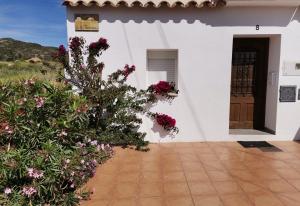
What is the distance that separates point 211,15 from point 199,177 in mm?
4227

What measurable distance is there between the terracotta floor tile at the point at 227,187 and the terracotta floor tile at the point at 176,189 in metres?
0.55

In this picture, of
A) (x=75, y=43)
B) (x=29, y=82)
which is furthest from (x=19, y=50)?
(x=29, y=82)

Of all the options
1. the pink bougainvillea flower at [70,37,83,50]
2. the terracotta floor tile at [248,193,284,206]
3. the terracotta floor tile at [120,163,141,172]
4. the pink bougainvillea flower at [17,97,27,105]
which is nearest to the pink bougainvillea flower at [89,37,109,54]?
the pink bougainvillea flower at [70,37,83,50]

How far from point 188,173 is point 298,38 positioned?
15.8 ft

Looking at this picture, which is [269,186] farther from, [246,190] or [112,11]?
[112,11]

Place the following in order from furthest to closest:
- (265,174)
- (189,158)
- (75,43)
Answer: (75,43)
(189,158)
(265,174)

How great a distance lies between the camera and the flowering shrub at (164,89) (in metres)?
6.97

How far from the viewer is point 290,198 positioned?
4.23 m

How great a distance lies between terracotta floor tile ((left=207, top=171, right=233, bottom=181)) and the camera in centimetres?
497

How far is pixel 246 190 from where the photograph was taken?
14.8ft

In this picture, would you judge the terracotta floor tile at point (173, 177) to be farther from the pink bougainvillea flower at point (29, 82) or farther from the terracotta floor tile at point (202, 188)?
the pink bougainvillea flower at point (29, 82)

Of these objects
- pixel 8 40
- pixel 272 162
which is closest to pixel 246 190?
pixel 272 162

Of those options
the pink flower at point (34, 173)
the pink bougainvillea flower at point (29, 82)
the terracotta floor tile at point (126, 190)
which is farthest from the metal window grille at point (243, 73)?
the pink flower at point (34, 173)

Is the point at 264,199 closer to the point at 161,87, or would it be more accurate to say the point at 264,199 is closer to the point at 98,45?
the point at 161,87
